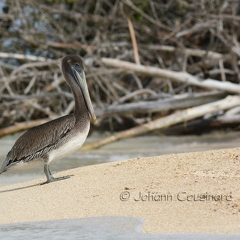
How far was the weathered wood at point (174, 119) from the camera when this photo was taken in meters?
9.23

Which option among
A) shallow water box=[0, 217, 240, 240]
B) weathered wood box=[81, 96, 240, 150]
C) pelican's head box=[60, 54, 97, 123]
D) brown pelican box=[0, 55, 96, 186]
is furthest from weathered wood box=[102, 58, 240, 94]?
shallow water box=[0, 217, 240, 240]

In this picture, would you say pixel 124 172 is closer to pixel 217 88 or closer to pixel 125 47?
pixel 217 88

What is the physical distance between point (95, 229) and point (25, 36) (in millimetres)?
7122

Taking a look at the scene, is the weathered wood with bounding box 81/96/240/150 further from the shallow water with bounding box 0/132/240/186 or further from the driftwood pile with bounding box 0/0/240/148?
the shallow water with bounding box 0/132/240/186

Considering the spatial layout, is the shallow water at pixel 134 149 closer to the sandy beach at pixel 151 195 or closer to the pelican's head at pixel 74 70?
the pelican's head at pixel 74 70

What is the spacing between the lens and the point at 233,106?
10.0 metres

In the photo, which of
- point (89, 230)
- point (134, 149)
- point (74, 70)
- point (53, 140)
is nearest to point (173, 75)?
point (134, 149)

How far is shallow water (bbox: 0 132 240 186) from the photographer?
319 inches

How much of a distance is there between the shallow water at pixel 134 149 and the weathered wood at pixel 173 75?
760 mm

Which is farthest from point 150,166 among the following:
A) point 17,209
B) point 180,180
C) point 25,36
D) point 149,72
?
point 25,36

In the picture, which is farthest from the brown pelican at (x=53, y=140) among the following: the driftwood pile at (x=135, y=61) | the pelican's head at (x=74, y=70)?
the driftwood pile at (x=135, y=61)

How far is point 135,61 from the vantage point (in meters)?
10.5

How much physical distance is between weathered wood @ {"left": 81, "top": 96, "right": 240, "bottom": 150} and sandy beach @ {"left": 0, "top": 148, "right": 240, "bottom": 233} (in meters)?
3.12

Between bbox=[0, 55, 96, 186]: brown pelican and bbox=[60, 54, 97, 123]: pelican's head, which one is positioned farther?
bbox=[60, 54, 97, 123]: pelican's head
